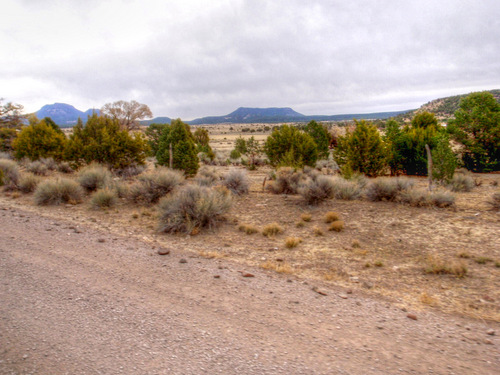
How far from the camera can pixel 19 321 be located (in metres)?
3.72

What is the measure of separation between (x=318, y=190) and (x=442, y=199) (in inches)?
141

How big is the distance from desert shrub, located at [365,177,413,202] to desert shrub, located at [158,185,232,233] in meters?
4.95

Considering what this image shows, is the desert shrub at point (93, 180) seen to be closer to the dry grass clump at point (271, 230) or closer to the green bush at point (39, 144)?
the dry grass clump at point (271, 230)

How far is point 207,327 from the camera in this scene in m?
3.69

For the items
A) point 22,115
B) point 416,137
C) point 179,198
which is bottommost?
point 179,198

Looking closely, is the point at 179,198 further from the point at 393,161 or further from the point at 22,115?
the point at 22,115

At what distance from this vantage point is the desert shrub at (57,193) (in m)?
11.0

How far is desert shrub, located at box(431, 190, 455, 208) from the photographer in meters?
9.06

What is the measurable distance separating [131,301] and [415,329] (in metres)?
3.71

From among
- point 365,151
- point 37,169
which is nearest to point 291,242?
point 365,151

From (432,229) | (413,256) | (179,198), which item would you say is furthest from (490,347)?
(179,198)

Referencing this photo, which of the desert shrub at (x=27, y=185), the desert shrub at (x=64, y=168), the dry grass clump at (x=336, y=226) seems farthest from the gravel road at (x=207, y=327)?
the desert shrub at (x=64, y=168)

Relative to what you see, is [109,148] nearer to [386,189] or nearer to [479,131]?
[386,189]

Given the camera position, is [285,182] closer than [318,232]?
No
